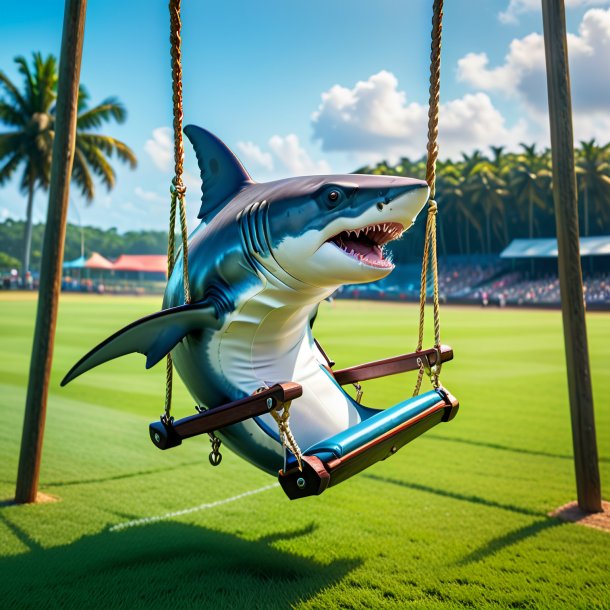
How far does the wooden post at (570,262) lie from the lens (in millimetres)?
4758

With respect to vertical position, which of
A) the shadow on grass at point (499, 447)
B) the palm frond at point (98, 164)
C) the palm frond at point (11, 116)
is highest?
the palm frond at point (11, 116)

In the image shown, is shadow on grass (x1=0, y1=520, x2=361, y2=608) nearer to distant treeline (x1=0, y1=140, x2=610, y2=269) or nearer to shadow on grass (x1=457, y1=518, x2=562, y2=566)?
shadow on grass (x1=457, y1=518, x2=562, y2=566)

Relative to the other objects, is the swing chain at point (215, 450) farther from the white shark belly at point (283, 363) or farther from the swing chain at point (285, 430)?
the swing chain at point (285, 430)

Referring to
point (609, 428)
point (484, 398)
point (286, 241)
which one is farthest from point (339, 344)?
point (286, 241)

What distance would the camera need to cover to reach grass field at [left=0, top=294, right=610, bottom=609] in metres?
3.48

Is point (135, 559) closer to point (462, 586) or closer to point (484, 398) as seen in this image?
point (462, 586)

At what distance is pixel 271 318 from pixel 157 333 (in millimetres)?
429

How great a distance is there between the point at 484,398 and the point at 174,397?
165 inches

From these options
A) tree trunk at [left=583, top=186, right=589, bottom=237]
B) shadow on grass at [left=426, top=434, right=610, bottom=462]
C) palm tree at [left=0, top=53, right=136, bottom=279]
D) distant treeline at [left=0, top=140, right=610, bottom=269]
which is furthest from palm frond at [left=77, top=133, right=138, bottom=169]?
shadow on grass at [left=426, top=434, right=610, bottom=462]

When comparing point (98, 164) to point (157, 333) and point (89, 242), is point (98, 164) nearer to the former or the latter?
point (157, 333)

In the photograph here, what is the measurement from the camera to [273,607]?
3.25 metres

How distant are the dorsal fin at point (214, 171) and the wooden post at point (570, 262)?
8.96 ft

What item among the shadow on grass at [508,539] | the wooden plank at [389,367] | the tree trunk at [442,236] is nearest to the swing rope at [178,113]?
the wooden plank at [389,367]

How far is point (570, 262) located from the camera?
479 cm
